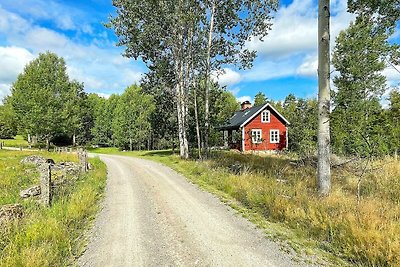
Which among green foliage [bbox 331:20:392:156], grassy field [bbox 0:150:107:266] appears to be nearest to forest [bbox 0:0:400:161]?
green foliage [bbox 331:20:392:156]

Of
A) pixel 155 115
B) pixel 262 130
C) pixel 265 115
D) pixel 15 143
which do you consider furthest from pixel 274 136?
pixel 15 143

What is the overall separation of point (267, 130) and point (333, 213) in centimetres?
3389

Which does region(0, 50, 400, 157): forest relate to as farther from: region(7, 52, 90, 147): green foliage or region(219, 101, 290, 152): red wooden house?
region(219, 101, 290, 152): red wooden house

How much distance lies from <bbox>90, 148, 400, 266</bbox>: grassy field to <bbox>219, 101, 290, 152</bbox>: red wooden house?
87.0 ft

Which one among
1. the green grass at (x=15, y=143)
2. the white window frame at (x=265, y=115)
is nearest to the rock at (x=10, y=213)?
the white window frame at (x=265, y=115)

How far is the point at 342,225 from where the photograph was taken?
5820 millimetres

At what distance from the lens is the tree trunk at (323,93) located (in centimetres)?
806

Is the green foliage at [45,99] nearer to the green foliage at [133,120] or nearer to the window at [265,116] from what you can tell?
the green foliage at [133,120]

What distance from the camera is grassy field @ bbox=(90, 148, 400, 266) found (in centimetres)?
502

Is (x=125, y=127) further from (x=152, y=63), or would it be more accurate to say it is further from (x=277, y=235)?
(x=277, y=235)

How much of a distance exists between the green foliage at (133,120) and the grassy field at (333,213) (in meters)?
42.0

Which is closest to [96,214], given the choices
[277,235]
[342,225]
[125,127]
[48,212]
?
[48,212]

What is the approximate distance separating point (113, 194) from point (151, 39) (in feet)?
53.4

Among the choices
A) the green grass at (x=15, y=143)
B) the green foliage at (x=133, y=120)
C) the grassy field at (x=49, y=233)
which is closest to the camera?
the grassy field at (x=49, y=233)
